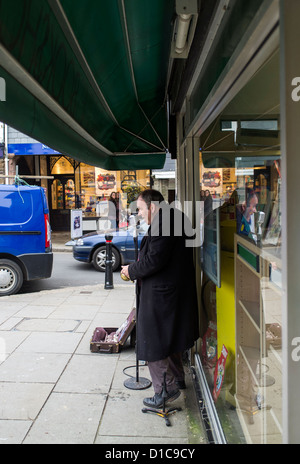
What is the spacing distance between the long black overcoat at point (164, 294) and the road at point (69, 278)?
6.02 metres

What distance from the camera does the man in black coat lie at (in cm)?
328

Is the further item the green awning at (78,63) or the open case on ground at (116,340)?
the open case on ground at (116,340)

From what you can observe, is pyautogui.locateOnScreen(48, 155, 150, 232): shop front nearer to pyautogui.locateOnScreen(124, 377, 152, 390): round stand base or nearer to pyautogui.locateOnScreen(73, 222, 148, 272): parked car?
pyautogui.locateOnScreen(73, 222, 148, 272): parked car

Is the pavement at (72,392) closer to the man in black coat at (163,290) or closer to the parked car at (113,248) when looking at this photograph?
the man in black coat at (163,290)

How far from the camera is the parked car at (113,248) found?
10406 millimetres

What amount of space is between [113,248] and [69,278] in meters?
1.36

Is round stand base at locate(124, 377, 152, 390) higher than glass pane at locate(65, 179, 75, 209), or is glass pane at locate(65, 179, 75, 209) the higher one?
glass pane at locate(65, 179, 75, 209)

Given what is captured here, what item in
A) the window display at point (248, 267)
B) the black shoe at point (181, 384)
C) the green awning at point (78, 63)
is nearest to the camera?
the window display at point (248, 267)

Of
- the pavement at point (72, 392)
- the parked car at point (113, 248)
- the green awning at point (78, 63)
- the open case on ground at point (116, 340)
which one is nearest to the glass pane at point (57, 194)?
the parked car at point (113, 248)

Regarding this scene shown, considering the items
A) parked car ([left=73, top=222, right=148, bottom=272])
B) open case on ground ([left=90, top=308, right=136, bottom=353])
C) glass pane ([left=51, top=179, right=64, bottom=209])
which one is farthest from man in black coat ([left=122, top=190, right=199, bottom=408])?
glass pane ([left=51, top=179, right=64, bottom=209])

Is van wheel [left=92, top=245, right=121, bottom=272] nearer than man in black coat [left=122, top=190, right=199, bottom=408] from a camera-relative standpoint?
No

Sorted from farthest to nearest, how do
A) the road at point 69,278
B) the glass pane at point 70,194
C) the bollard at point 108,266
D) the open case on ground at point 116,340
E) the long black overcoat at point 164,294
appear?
the glass pane at point 70,194, the road at point 69,278, the bollard at point 108,266, the open case on ground at point 116,340, the long black overcoat at point 164,294

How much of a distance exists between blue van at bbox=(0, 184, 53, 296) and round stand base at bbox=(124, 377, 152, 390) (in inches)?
174

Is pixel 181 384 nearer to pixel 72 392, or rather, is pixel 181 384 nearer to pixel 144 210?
pixel 72 392
